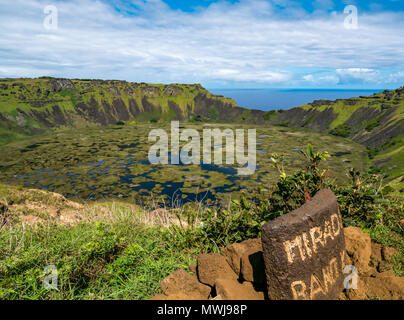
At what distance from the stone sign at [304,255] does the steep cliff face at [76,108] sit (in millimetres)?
140052

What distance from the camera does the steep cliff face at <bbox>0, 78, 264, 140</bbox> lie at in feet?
444

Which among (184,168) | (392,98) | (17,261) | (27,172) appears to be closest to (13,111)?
(27,172)

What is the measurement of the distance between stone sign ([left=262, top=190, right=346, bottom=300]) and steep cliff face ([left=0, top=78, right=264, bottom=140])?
459 ft

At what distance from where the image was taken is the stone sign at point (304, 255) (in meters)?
4.31

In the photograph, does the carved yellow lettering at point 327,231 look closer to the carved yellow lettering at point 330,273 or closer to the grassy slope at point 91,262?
the carved yellow lettering at point 330,273

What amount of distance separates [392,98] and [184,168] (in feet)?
393

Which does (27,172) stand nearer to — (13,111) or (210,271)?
(210,271)

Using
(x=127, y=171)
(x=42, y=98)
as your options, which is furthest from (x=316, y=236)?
(x=42, y=98)

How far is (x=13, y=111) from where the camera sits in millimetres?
134250

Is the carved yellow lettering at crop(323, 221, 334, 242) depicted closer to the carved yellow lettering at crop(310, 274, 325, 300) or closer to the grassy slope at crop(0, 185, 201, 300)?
the carved yellow lettering at crop(310, 274, 325, 300)

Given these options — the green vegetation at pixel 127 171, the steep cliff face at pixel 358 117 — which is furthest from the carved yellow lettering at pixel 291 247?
the steep cliff face at pixel 358 117

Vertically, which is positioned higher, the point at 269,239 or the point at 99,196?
the point at 269,239

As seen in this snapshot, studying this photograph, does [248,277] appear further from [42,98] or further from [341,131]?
[42,98]

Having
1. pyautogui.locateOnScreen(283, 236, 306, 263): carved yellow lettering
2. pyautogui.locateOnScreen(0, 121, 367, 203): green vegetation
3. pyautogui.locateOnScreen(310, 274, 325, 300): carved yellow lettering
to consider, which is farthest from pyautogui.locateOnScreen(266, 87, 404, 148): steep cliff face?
pyautogui.locateOnScreen(283, 236, 306, 263): carved yellow lettering
